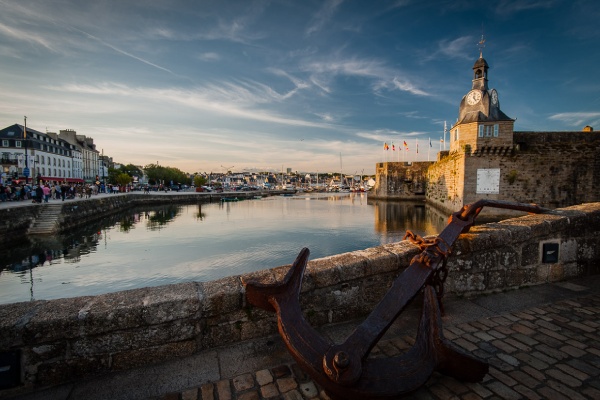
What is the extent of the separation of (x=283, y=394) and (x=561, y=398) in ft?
5.52

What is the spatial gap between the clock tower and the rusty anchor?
2605 cm

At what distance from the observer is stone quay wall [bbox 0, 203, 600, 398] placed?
1.91m

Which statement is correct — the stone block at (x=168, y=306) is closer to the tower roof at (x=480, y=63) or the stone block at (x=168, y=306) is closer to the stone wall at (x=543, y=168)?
the stone wall at (x=543, y=168)

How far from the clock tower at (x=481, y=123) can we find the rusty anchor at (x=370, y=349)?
85.5 feet

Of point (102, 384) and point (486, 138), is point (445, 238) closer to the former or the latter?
point (102, 384)

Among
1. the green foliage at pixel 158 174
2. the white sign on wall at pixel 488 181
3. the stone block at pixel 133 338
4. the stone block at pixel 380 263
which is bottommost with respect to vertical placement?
the stone block at pixel 133 338

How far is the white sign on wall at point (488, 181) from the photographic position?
23.4m

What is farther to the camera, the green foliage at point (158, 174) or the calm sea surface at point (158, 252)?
the green foliage at point (158, 174)

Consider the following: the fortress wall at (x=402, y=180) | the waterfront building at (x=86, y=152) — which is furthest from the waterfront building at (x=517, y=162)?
the waterfront building at (x=86, y=152)

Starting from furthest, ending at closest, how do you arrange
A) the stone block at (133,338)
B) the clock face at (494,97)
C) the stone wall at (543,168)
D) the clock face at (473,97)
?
the clock face at (494,97), the clock face at (473,97), the stone wall at (543,168), the stone block at (133,338)

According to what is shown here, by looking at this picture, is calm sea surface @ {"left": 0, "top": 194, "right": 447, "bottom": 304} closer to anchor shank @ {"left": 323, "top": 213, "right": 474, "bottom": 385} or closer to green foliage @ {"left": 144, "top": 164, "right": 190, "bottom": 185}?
anchor shank @ {"left": 323, "top": 213, "right": 474, "bottom": 385}

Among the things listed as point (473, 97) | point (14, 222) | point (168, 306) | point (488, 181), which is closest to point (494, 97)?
point (473, 97)

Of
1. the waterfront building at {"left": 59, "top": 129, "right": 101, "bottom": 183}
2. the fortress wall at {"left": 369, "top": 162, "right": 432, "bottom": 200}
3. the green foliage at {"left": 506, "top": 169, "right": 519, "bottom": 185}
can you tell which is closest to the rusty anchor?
the green foliage at {"left": 506, "top": 169, "right": 519, "bottom": 185}

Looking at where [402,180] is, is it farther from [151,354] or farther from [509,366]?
[151,354]
